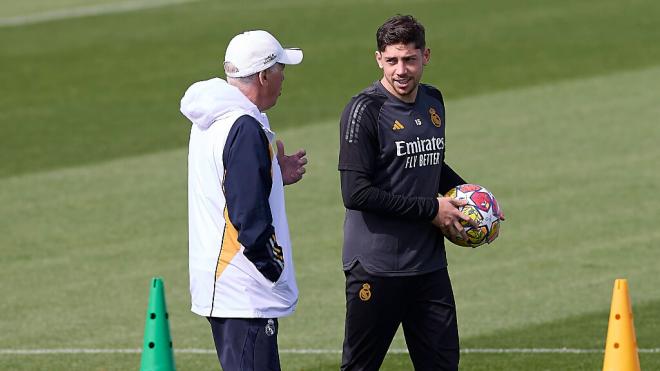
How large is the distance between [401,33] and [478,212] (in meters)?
1.13

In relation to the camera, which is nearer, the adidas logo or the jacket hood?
the jacket hood

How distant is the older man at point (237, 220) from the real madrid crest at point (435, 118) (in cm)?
128

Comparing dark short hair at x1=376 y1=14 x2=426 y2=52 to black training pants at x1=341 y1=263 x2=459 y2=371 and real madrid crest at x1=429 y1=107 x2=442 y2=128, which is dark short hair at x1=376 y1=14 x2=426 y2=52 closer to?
real madrid crest at x1=429 y1=107 x2=442 y2=128

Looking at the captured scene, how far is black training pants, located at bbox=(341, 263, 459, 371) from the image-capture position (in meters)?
8.46

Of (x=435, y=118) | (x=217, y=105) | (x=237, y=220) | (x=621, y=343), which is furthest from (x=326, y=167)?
(x=237, y=220)

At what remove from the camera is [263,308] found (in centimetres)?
737

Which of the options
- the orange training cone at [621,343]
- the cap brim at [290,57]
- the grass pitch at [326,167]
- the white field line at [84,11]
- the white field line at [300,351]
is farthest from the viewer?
the white field line at [84,11]

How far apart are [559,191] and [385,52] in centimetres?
965

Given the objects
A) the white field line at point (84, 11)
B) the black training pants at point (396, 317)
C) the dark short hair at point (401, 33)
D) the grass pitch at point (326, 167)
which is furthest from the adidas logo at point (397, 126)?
the white field line at point (84, 11)

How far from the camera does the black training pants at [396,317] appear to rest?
27.8 feet

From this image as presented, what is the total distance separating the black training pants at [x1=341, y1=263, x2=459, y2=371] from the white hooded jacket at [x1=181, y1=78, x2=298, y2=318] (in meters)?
1.04

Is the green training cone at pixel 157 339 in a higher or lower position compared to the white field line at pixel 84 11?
lower

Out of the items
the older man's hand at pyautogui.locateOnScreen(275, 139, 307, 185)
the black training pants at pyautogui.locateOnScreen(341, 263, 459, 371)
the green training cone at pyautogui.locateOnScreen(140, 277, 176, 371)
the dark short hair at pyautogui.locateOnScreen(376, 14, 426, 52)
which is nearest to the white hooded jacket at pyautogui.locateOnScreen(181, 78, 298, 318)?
the older man's hand at pyautogui.locateOnScreen(275, 139, 307, 185)

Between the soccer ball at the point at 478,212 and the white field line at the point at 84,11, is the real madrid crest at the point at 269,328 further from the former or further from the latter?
the white field line at the point at 84,11
